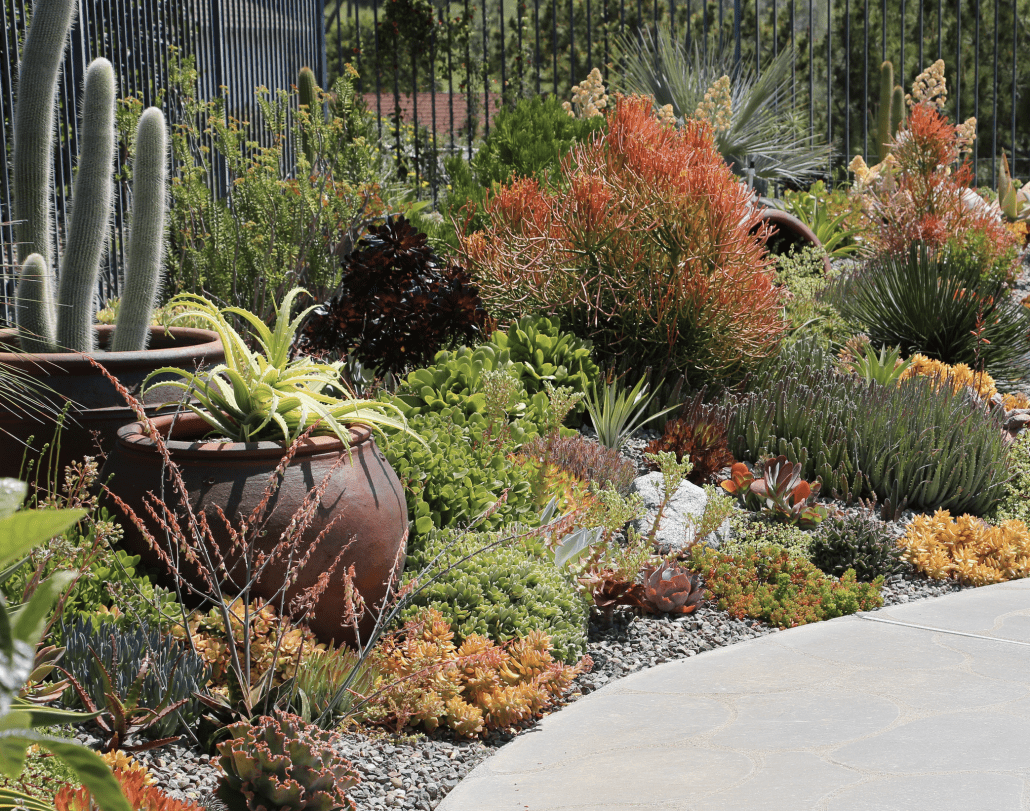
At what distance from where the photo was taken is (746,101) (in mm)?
11375

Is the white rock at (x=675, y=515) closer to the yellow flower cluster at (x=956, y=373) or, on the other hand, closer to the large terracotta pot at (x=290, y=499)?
the large terracotta pot at (x=290, y=499)

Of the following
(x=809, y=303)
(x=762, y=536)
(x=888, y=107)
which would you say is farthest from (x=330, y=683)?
(x=888, y=107)

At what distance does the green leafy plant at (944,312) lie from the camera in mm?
7426

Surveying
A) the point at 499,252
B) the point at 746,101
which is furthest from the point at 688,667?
the point at 746,101

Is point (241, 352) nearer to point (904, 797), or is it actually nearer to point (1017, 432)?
point (904, 797)

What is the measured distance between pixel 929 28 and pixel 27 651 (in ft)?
66.0

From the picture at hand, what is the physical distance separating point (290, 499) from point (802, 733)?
161 centimetres

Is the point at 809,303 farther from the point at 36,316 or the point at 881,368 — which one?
the point at 36,316

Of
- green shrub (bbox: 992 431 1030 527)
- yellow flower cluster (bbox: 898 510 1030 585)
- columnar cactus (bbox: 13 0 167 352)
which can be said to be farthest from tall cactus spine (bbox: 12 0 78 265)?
green shrub (bbox: 992 431 1030 527)

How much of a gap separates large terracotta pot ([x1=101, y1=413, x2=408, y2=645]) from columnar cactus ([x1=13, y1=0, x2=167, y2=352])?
1.01 m

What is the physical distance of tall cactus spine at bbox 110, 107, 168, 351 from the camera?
12.7 feet

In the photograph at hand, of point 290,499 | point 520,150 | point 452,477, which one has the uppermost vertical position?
point 520,150

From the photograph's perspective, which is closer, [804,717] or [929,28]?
[804,717]

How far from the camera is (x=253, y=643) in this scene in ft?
9.05
